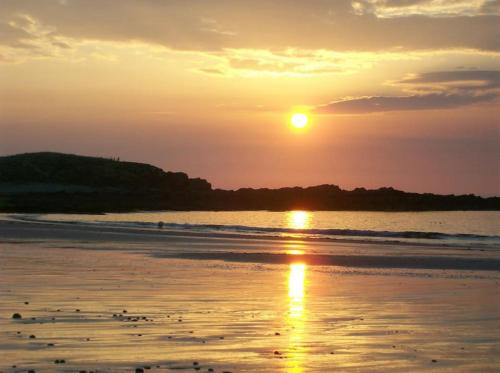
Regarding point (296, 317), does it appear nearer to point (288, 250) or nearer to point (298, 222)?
point (288, 250)

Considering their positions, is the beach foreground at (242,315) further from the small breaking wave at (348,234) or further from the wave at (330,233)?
the wave at (330,233)

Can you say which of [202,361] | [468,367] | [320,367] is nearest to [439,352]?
[468,367]

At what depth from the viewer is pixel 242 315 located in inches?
536

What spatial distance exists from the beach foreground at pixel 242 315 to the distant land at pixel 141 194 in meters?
61.5

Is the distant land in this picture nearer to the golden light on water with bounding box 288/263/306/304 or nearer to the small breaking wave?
the small breaking wave

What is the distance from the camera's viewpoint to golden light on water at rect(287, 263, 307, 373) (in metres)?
10.0

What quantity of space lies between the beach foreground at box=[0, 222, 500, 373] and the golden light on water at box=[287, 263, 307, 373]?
0.08 ft

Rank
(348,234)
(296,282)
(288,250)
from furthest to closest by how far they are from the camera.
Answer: (348,234), (288,250), (296,282)

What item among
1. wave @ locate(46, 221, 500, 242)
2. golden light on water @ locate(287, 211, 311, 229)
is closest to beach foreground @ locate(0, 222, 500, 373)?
wave @ locate(46, 221, 500, 242)

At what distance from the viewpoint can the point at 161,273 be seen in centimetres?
2116

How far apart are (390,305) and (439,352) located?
15.8ft

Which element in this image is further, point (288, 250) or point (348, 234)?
point (348, 234)

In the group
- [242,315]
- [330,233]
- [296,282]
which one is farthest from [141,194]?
[242,315]

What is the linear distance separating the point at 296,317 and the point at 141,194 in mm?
89324
